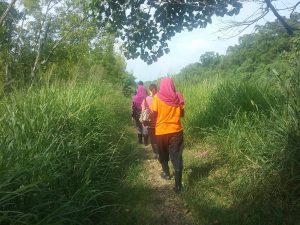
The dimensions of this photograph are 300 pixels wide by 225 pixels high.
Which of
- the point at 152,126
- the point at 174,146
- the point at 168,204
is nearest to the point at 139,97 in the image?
the point at 152,126

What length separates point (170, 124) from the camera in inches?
258

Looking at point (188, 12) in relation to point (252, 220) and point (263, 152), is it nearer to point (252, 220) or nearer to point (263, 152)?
point (263, 152)

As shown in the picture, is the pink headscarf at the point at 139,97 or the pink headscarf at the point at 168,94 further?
the pink headscarf at the point at 139,97

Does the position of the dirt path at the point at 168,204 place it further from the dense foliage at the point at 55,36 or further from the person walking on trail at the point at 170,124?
the dense foliage at the point at 55,36

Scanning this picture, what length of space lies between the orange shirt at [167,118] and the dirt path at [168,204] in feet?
3.37

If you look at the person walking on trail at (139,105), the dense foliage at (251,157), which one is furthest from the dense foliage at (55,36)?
the dense foliage at (251,157)

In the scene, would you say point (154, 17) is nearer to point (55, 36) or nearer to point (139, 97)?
point (139, 97)

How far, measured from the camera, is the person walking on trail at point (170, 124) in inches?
257

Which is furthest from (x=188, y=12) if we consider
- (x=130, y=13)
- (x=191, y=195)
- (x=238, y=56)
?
(x=238, y=56)

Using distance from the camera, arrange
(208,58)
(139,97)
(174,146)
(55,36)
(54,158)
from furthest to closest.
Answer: (208,58) < (55,36) < (139,97) < (174,146) < (54,158)

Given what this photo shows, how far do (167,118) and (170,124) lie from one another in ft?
0.38

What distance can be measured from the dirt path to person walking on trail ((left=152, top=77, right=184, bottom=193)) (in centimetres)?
26

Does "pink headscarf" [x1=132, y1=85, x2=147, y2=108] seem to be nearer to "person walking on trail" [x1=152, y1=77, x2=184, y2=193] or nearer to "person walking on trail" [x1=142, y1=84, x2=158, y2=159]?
"person walking on trail" [x1=142, y1=84, x2=158, y2=159]

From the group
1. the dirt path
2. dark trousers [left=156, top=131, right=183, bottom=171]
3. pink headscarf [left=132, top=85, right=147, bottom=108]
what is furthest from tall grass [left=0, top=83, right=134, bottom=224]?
pink headscarf [left=132, top=85, right=147, bottom=108]
